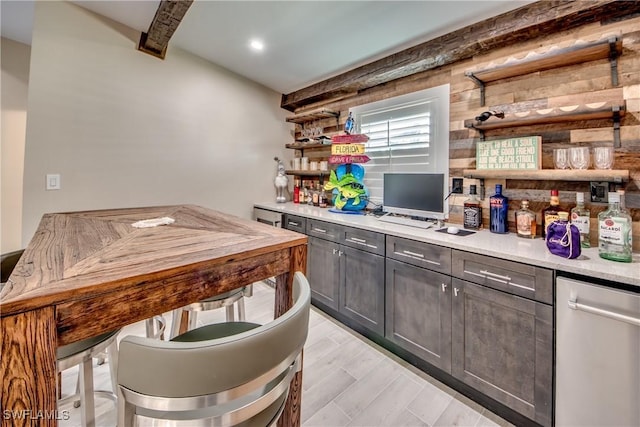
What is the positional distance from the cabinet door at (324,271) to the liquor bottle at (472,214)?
105 cm

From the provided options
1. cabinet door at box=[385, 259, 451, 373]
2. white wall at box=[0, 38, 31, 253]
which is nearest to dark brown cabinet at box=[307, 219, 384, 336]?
cabinet door at box=[385, 259, 451, 373]

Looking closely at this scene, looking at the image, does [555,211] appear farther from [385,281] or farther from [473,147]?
[385,281]

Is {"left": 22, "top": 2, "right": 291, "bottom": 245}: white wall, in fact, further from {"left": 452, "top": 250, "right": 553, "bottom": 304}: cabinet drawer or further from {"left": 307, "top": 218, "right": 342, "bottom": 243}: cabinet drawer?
{"left": 452, "top": 250, "right": 553, "bottom": 304}: cabinet drawer

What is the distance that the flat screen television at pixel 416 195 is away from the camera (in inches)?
88.1

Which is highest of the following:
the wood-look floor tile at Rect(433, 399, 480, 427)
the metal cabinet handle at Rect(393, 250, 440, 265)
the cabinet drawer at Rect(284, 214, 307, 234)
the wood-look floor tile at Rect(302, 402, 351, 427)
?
the cabinet drawer at Rect(284, 214, 307, 234)

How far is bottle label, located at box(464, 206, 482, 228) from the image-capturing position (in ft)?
6.78

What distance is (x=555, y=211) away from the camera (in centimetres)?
167

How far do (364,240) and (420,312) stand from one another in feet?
2.15

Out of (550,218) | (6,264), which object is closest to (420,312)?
(550,218)

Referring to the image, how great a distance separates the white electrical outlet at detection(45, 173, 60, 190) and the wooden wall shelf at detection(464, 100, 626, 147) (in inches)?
131

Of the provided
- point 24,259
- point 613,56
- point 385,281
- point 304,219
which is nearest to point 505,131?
point 613,56

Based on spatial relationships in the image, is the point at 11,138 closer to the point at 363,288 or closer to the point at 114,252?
the point at 114,252

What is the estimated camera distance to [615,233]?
136 centimetres

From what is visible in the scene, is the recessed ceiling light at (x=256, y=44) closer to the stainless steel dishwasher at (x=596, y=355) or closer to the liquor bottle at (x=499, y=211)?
the liquor bottle at (x=499, y=211)
